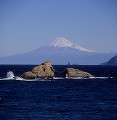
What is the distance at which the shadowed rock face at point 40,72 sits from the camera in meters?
93.8

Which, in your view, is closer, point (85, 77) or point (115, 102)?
point (115, 102)

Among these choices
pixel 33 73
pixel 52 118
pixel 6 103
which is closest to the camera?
pixel 52 118

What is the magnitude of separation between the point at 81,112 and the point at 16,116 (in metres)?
7.53

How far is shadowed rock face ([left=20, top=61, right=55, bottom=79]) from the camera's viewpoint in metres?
93.8

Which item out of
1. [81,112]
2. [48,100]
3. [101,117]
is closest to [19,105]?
[48,100]

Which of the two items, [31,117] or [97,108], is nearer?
[31,117]

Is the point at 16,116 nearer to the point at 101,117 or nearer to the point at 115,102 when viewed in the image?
the point at 101,117

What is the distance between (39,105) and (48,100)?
15.8 feet

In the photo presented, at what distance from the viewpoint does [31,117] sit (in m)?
34.2

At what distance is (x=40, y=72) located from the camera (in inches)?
3757

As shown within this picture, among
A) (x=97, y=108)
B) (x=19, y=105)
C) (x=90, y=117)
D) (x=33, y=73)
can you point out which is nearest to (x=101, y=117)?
(x=90, y=117)

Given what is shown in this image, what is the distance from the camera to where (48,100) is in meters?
45.8

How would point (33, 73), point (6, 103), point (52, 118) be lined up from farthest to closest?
point (33, 73)
point (6, 103)
point (52, 118)

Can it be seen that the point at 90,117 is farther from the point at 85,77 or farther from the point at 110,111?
the point at 85,77
